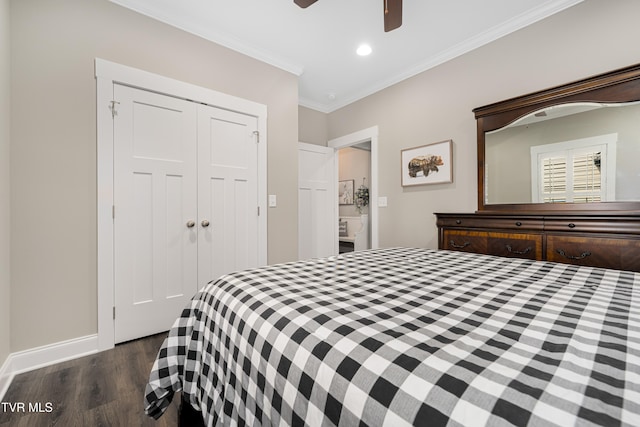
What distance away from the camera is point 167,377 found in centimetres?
112

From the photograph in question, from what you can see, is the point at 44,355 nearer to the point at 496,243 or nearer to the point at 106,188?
the point at 106,188

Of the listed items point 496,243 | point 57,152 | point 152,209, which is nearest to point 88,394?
point 152,209

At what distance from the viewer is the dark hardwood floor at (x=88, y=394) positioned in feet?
4.24

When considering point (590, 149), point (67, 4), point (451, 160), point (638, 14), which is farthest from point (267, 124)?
point (638, 14)

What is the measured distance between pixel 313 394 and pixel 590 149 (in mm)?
2477

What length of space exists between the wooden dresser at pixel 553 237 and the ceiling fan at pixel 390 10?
1565 millimetres

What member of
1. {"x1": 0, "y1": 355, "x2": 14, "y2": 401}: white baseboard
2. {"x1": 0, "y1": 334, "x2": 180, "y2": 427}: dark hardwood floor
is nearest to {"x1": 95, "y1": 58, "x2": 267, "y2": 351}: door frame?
{"x1": 0, "y1": 334, "x2": 180, "y2": 427}: dark hardwood floor

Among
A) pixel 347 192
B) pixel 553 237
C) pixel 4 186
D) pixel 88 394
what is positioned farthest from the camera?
pixel 347 192

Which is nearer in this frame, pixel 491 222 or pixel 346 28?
pixel 491 222

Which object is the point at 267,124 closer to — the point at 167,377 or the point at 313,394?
the point at 167,377

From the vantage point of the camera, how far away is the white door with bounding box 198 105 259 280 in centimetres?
243

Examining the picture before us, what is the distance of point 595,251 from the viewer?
Result: 5.52 feet

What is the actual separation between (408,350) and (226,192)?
231cm

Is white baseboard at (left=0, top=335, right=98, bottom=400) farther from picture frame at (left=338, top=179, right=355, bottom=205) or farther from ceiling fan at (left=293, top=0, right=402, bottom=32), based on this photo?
picture frame at (left=338, top=179, right=355, bottom=205)
